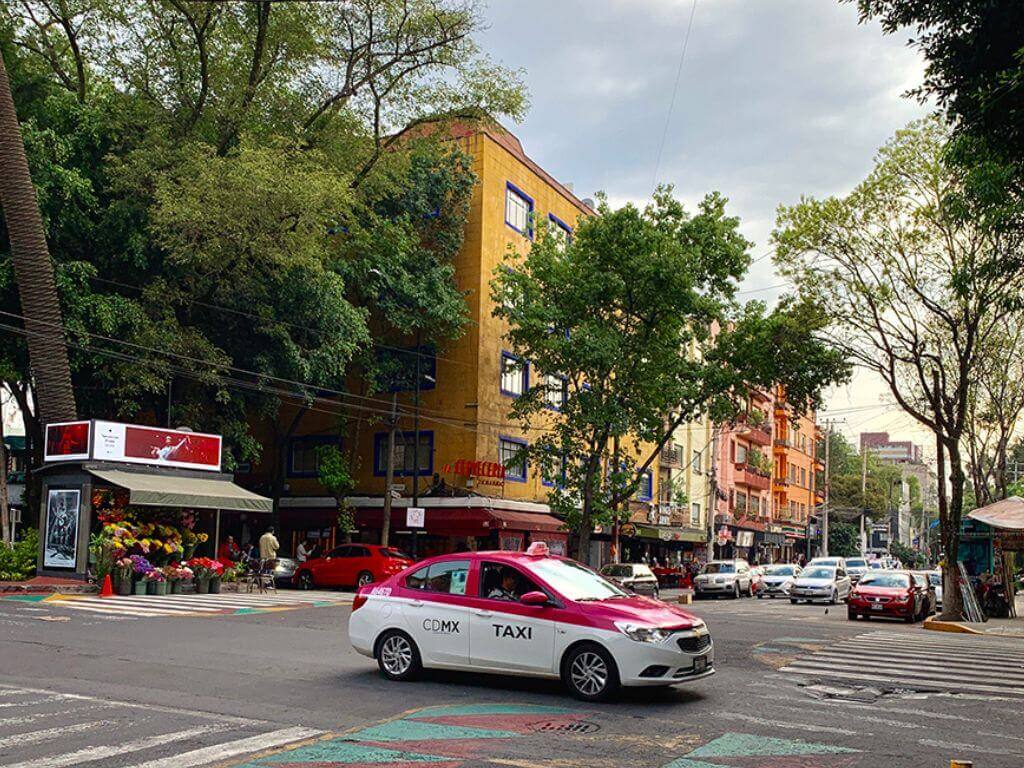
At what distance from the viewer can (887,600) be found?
29234 millimetres

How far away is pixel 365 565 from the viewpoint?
3428 cm

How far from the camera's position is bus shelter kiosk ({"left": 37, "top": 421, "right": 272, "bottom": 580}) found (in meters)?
27.4

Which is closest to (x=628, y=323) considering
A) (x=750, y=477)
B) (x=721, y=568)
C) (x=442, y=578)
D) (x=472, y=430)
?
(x=472, y=430)

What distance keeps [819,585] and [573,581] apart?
3012cm

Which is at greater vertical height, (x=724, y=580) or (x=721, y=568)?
(x=721, y=568)

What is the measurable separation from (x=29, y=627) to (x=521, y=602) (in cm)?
1007

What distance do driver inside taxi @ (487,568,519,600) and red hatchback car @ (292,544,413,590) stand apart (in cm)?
2197

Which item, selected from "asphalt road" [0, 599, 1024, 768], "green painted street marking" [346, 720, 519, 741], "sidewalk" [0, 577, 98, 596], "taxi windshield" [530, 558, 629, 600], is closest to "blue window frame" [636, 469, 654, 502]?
"sidewalk" [0, 577, 98, 596]

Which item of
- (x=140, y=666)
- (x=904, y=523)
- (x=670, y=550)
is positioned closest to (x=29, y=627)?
(x=140, y=666)

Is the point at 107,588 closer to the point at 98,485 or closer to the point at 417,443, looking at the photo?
the point at 98,485

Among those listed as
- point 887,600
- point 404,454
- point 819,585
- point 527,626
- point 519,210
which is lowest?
point 819,585

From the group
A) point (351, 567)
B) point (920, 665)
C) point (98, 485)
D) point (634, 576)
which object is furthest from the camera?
point (634, 576)

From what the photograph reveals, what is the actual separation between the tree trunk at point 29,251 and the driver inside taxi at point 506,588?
20981 millimetres

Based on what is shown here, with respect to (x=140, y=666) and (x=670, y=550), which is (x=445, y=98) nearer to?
(x=140, y=666)
